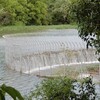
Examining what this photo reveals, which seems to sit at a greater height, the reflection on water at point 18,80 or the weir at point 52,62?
the reflection on water at point 18,80

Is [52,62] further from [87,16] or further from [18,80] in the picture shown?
[87,16]

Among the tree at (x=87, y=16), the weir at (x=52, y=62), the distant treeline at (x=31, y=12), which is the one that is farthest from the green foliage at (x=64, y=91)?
the distant treeline at (x=31, y=12)

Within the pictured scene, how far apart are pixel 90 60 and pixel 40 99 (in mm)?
13356

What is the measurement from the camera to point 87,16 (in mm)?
4199

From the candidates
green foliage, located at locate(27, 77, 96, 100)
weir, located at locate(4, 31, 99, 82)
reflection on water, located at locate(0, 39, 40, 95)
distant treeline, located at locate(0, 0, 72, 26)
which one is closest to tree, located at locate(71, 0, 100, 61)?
green foliage, located at locate(27, 77, 96, 100)

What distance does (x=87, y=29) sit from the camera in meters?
4.26

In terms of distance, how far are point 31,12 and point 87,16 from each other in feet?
145

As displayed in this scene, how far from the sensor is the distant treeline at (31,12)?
150 feet

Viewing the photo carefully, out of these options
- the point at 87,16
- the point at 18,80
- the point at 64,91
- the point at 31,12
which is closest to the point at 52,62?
the point at 18,80

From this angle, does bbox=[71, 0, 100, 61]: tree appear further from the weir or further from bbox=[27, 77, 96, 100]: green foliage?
the weir

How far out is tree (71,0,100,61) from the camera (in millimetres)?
4078

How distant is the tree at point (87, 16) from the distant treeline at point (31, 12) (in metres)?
40.9

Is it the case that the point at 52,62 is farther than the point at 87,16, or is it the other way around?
the point at 52,62

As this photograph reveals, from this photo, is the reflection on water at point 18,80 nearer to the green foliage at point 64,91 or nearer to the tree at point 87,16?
the green foliage at point 64,91
